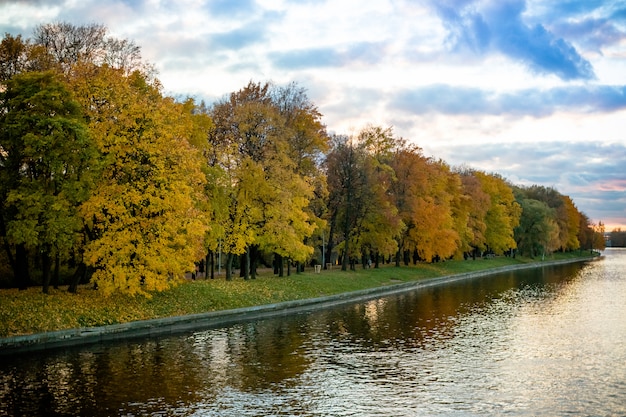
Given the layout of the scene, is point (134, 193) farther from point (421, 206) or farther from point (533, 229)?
point (533, 229)

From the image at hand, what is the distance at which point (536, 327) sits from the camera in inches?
1556

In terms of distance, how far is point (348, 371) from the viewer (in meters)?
27.0

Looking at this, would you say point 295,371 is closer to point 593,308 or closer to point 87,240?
point 87,240

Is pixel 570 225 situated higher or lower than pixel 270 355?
higher

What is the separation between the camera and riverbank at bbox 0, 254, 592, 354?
32.9m

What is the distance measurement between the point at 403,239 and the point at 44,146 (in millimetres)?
56914

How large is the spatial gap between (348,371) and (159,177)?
19.3 metres

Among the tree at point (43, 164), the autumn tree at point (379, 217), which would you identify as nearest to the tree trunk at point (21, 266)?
the tree at point (43, 164)

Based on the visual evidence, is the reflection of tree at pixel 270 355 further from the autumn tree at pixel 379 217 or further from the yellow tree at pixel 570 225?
the yellow tree at pixel 570 225

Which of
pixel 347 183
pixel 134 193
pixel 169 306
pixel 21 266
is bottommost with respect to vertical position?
pixel 169 306

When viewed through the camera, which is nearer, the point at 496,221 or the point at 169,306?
the point at 169,306

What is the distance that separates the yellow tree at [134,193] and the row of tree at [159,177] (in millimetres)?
89

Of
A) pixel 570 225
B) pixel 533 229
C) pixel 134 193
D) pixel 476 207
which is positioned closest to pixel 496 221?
pixel 476 207

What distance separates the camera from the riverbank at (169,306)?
3288 centimetres
